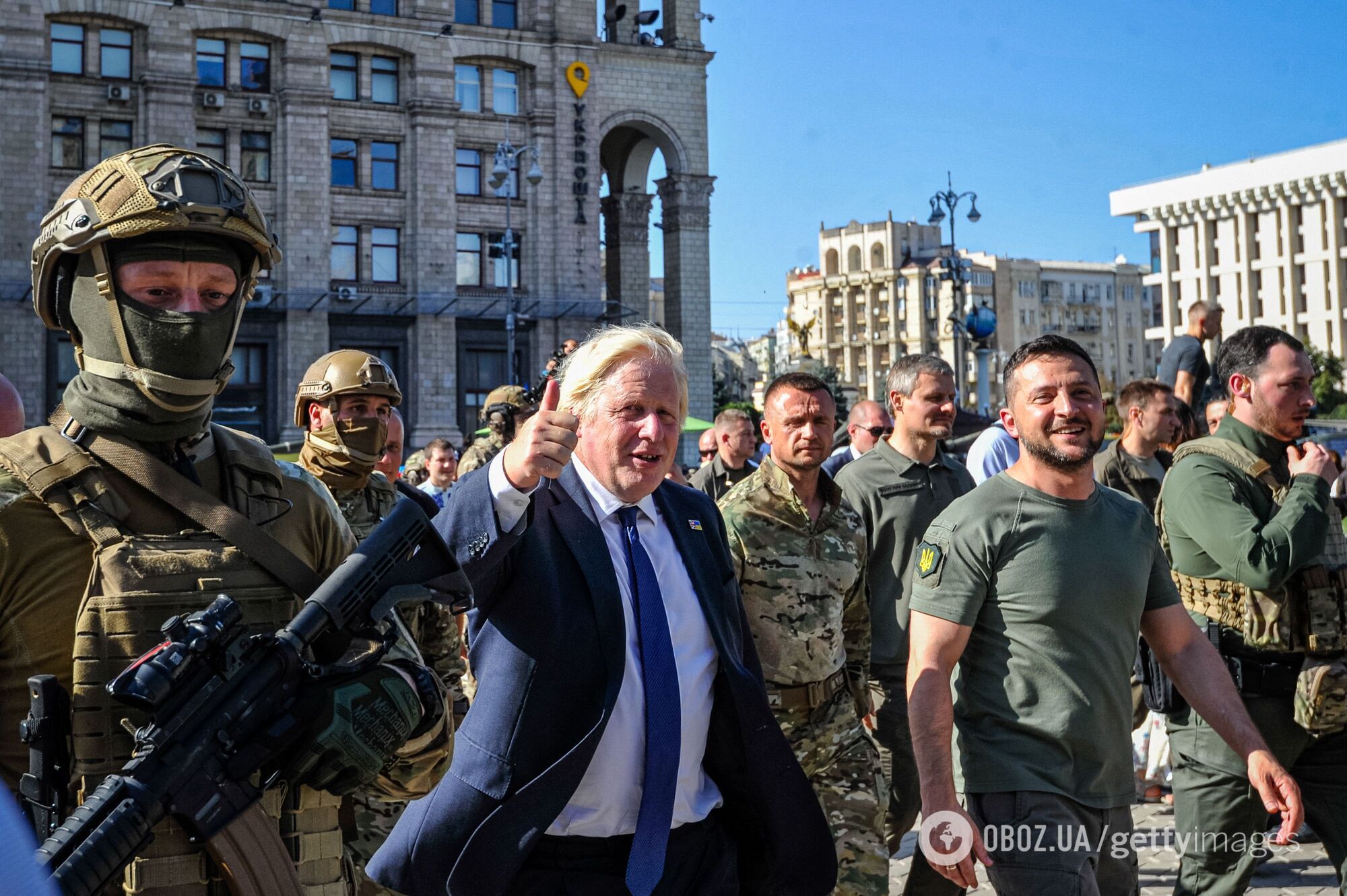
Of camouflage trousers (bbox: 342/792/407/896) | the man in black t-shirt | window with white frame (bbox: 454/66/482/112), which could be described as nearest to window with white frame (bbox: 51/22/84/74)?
window with white frame (bbox: 454/66/482/112)

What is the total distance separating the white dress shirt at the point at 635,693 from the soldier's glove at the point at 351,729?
0.82 meters

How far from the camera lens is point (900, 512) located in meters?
7.09

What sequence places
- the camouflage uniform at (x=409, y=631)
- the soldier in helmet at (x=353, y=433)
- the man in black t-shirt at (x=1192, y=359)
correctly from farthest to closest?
1. the man in black t-shirt at (x=1192, y=359)
2. the soldier in helmet at (x=353, y=433)
3. the camouflage uniform at (x=409, y=631)

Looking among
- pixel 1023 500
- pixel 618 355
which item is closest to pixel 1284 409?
pixel 1023 500

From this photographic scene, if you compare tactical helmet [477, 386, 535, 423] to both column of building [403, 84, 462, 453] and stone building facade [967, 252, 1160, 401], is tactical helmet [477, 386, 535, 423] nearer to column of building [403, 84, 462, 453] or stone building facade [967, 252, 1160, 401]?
column of building [403, 84, 462, 453]

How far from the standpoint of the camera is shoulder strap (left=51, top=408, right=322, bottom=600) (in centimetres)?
260

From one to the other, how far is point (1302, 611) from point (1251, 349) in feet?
3.63

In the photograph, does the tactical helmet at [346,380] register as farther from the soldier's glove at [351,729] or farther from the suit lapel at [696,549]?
the soldier's glove at [351,729]

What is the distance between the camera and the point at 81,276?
8.96 feet

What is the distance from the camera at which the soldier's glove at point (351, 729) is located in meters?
2.45

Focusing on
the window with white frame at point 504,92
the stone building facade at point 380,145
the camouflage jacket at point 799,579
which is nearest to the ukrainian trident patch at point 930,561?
the camouflage jacket at point 799,579

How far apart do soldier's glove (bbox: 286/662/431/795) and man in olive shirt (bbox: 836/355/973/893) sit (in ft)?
14.0

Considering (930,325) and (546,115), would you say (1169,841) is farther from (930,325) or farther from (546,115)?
(930,325)

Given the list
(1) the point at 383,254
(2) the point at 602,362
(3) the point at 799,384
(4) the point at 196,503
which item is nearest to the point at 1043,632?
(2) the point at 602,362
